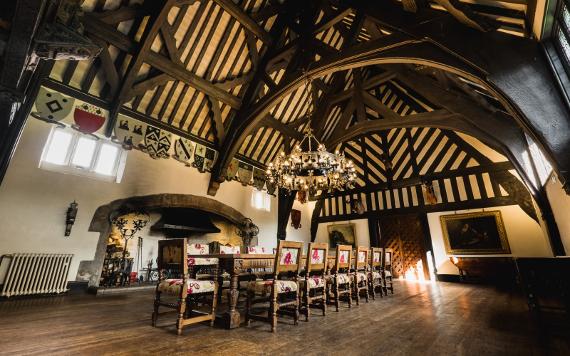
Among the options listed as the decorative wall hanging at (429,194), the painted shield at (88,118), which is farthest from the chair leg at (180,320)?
the decorative wall hanging at (429,194)

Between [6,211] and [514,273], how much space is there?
10.3 m

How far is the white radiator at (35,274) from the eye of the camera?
3.62 m

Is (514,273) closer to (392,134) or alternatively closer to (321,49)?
(392,134)

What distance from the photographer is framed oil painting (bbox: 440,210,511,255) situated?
6.35m

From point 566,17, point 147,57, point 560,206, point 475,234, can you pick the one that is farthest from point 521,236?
point 147,57

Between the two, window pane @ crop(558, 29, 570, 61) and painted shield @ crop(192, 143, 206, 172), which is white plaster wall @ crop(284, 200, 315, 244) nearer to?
painted shield @ crop(192, 143, 206, 172)

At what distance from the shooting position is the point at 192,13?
500 cm

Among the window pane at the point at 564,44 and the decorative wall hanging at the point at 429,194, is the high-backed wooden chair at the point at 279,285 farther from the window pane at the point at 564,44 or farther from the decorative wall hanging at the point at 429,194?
the decorative wall hanging at the point at 429,194

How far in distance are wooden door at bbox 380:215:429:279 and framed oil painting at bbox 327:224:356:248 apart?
1.09 m

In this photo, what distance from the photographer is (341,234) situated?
947 centimetres

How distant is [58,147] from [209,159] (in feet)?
Answer: 10.1

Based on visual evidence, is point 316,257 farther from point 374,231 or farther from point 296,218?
point 296,218

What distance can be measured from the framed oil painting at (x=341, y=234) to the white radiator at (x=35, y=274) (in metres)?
7.97

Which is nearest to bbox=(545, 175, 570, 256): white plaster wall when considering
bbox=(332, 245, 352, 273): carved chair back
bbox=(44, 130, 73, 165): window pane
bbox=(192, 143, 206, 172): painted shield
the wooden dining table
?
bbox=(332, 245, 352, 273): carved chair back
